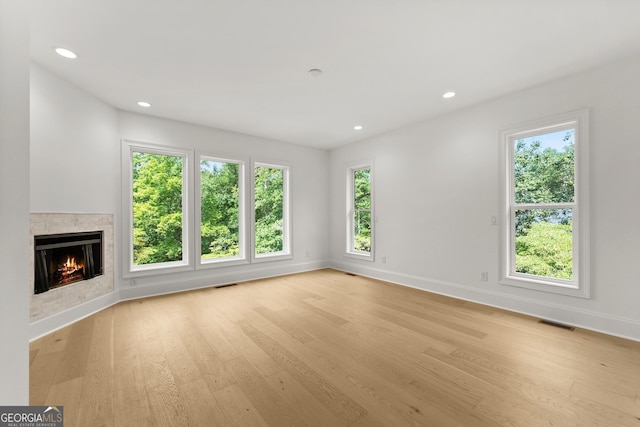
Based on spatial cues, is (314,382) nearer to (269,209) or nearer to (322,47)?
Result: (322,47)

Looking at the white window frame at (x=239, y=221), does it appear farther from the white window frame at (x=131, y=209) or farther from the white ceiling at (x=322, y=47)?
the white ceiling at (x=322, y=47)

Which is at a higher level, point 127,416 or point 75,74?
point 75,74

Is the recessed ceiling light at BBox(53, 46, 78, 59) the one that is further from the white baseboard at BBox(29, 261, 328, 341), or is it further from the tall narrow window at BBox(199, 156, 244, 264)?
the white baseboard at BBox(29, 261, 328, 341)

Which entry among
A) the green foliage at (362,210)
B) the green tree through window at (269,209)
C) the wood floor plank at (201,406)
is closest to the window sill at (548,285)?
the green foliage at (362,210)

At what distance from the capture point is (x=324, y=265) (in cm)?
621

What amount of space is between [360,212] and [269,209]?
1999 millimetres

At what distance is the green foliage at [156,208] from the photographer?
4.07 m

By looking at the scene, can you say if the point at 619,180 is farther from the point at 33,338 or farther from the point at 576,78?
the point at 33,338

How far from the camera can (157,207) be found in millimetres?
4211

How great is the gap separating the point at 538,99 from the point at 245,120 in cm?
410

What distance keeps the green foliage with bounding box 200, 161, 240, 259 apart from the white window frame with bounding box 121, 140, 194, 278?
0.78ft

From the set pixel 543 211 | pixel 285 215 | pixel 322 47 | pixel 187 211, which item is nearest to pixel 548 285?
pixel 543 211

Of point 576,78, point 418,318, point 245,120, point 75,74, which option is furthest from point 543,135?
point 75,74

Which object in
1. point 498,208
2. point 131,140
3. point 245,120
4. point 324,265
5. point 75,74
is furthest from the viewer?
point 324,265
